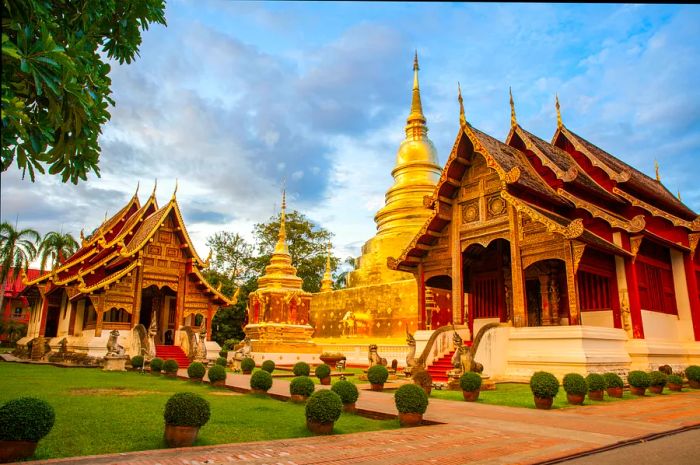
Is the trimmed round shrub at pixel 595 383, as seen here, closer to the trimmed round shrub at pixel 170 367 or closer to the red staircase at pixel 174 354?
the trimmed round shrub at pixel 170 367

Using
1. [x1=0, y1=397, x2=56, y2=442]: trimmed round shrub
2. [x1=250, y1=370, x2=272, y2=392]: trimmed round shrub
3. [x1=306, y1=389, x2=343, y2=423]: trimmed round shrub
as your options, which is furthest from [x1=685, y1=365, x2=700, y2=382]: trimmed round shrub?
[x1=0, y1=397, x2=56, y2=442]: trimmed round shrub

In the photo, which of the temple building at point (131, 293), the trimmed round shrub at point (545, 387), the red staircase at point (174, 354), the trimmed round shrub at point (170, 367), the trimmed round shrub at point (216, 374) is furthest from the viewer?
the temple building at point (131, 293)

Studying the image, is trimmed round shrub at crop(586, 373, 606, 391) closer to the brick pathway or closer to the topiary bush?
the brick pathway

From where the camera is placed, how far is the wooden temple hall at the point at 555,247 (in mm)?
14688

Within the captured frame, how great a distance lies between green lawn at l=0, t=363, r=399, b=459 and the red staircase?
321 inches

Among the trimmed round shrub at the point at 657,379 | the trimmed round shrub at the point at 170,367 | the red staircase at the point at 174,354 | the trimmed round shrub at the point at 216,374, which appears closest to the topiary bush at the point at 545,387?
the trimmed round shrub at the point at 657,379

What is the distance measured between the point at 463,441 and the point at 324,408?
5.61 feet

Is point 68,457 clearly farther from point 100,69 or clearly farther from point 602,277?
point 602,277

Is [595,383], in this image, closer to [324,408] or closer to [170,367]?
[324,408]

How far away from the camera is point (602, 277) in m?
16.1

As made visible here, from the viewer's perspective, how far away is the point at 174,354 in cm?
2055

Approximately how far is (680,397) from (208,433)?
1072 cm

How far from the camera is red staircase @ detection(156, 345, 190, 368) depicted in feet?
66.0

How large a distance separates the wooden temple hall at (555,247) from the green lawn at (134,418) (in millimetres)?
8033
